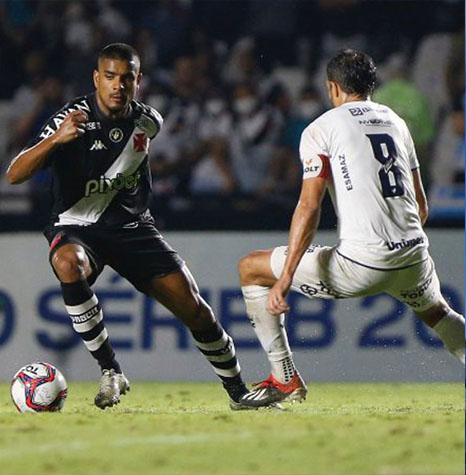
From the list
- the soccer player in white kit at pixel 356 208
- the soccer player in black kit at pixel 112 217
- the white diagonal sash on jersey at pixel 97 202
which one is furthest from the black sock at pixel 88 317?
the soccer player in white kit at pixel 356 208

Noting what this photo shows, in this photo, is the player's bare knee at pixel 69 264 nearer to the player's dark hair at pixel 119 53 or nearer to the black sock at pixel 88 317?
the black sock at pixel 88 317

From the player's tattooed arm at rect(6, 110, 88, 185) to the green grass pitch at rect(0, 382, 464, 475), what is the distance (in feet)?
4.18

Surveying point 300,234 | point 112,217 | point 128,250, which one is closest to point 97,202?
point 112,217

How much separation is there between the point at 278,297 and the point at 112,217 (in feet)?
4.54

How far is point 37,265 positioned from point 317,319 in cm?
224

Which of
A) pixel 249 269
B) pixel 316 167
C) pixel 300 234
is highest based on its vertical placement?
pixel 316 167

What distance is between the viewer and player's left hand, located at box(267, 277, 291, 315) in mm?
6246

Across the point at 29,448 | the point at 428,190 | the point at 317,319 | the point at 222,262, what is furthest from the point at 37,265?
the point at 29,448

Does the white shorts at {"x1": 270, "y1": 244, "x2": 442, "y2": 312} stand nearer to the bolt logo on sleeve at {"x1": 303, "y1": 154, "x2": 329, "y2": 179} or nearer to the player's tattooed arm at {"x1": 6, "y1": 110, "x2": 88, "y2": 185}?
the bolt logo on sleeve at {"x1": 303, "y1": 154, "x2": 329, "y2": 179}

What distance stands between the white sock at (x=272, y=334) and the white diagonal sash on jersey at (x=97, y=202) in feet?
3.21

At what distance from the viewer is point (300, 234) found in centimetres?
631

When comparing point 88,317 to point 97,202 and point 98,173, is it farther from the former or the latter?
point 98,173

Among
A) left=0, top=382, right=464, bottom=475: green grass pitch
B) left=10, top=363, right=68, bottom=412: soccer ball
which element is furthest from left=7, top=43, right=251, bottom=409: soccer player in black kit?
left=0, top=382, right=464, bottom=475: green grass pitch

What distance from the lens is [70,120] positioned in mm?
6859
